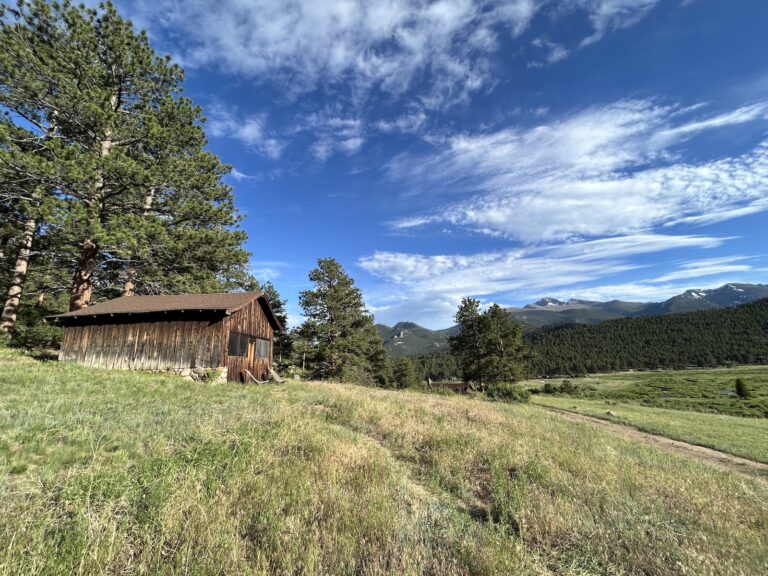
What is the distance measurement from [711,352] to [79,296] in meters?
198

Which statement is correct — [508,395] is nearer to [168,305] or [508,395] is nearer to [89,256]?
[168,305]

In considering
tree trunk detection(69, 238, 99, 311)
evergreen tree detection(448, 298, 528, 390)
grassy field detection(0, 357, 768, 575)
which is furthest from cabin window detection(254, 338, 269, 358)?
evergreen tree detection(448, 298, 528, 390)

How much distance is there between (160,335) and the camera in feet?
66.2

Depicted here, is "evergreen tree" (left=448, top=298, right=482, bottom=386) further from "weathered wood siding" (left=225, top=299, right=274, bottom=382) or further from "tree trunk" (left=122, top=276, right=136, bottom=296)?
"tree trunk" (left=122, top=276, right=136, bottom=296)

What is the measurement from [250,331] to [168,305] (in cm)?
496

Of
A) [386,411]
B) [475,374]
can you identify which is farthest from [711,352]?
[386,411]

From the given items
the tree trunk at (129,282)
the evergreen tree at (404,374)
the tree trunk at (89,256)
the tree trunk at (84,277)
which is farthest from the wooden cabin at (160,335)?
the evergreen tree at (404,374)

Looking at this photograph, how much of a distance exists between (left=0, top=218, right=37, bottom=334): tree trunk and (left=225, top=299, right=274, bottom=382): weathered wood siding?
1337 cm

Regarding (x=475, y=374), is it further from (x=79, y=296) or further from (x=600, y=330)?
(x=600, y=330)

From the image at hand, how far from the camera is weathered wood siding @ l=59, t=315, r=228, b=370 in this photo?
19750mm

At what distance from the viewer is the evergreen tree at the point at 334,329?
40.4 metres

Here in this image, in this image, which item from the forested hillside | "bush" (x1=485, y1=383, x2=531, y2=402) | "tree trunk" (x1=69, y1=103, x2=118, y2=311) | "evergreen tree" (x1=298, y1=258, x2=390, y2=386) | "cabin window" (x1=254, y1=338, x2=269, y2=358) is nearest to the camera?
"tree trunk" (x1=69, y1=103, x2=118, y2=311)

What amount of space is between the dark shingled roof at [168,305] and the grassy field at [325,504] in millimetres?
10495

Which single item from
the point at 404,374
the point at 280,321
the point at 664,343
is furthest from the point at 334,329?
the point at 664,343
